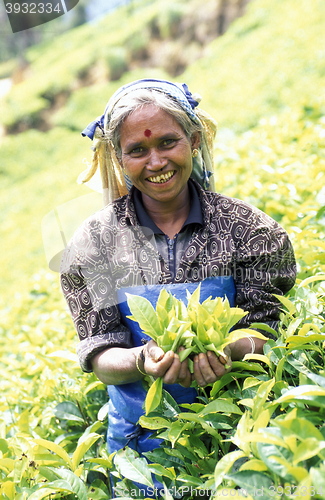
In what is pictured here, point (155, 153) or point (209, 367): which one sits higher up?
point (155, 153)

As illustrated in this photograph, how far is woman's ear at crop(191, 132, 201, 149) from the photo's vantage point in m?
1.72

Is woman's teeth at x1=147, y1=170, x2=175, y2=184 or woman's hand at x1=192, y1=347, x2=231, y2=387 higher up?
woman's teeth at x1=147, y1=170, x2=175, y2=184

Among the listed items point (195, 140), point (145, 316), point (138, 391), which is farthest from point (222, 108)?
point (145, 316)

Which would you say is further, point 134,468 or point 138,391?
point 138,391

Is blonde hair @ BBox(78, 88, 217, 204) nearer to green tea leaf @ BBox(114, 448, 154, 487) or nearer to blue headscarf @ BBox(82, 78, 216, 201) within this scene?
blue headscarf @ BBox(82, 78, 216, 201)

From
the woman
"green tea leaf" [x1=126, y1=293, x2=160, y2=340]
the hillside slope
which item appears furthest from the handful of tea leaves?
the hillside slope

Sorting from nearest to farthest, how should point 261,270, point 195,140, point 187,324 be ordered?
point 187,324 → point 261,270 → point 195,140

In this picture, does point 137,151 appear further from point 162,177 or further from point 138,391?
point 138,391

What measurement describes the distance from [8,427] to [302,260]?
111 cm

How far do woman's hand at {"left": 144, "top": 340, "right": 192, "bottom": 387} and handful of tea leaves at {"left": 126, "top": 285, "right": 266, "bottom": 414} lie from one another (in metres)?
0.01

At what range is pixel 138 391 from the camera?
1.57 metres

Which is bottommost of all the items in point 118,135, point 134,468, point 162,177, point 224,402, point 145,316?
point 134,468

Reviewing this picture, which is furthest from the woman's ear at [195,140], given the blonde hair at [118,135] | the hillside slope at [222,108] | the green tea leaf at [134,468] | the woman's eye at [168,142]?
the hillside slope at [222,108]

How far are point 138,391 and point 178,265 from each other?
0.36 metres
